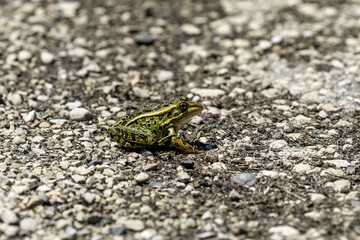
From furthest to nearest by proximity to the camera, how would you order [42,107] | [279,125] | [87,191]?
[42,107] < [279,125] < [87,191]

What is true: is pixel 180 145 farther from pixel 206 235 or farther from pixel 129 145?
pixel 206 235

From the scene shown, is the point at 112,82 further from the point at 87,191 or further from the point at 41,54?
the point at 87,191

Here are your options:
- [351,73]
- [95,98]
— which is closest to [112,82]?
[95,98]

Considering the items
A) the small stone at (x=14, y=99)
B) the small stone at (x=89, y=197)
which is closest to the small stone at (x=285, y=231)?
the small stone at (x=89, y=197)

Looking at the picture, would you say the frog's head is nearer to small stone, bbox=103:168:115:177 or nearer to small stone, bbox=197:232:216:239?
small stone, bbox=103:168:115:177

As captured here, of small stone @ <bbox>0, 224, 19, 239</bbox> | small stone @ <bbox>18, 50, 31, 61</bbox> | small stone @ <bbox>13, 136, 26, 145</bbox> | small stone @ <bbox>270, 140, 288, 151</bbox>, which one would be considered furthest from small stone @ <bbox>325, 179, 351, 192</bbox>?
small stone @ <bbox>18, 50, 31, 61</bbox>

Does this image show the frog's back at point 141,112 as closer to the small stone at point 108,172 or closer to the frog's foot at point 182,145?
the frog's foot at point 182,145
